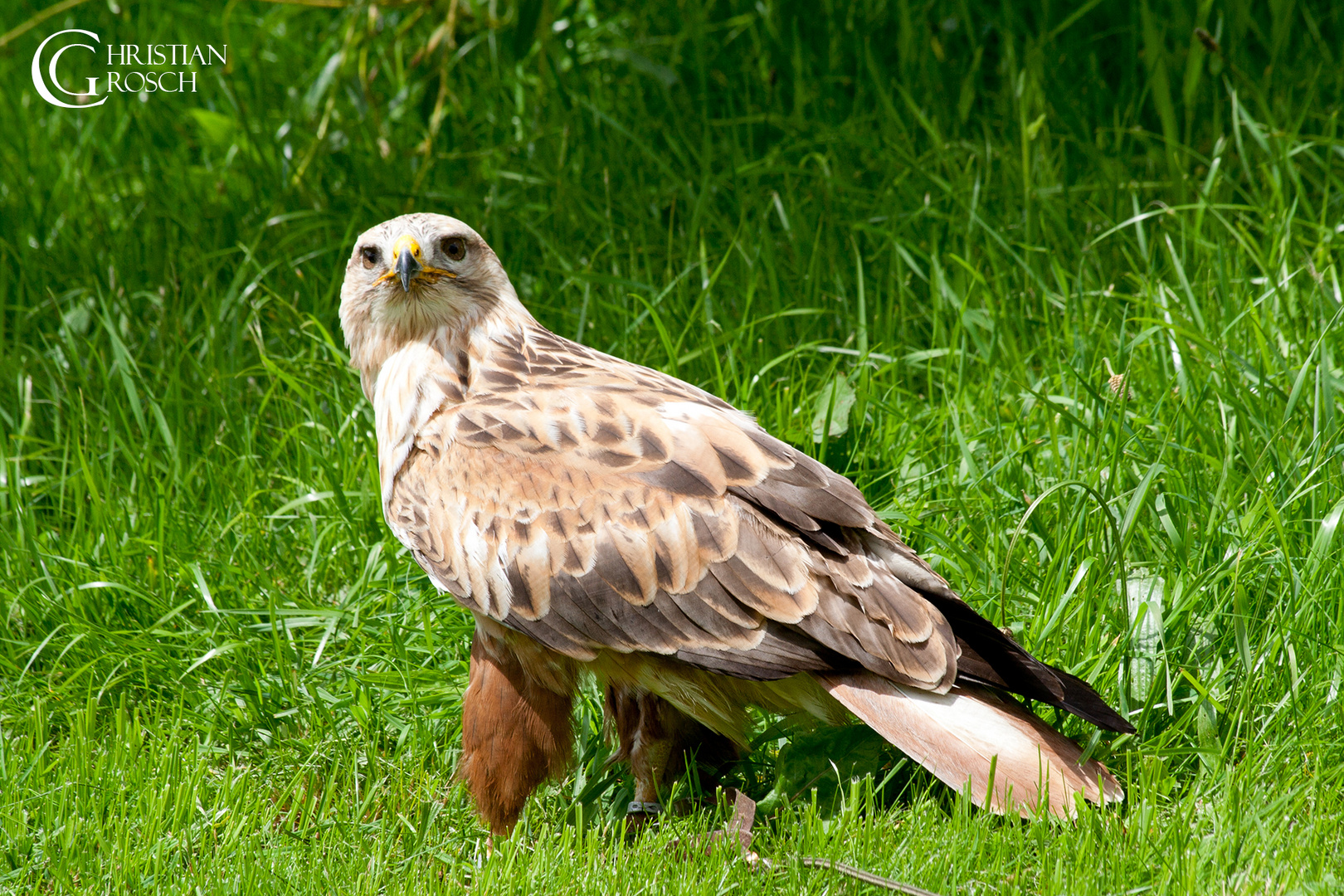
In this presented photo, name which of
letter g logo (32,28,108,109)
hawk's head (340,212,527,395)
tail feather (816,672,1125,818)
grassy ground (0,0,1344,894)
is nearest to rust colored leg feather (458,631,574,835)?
grassy ground (0,0,1344,894)

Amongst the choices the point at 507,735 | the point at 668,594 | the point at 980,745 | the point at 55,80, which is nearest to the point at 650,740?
the point at 507,735

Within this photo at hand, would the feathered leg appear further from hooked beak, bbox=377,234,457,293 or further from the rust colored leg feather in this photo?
hooked beak, bbox=377,234,457,293

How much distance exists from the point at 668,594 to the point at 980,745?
0.82 metres

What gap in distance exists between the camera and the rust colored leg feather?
3.57 m

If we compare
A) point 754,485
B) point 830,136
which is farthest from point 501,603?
point 830,136

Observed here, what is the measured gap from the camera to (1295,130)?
540cm

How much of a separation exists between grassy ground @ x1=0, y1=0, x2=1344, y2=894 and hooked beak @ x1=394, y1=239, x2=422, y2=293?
3.20ft

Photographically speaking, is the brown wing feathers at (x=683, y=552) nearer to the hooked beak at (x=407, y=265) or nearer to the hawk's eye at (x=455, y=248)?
the hooked beak at (x=407, y=265)

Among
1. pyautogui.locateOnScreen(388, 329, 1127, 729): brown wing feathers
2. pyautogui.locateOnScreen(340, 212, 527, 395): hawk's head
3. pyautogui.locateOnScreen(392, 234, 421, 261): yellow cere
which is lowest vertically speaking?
pyautogui.locateOnScreen(388, 329, 1127, 729): brown wing feathers

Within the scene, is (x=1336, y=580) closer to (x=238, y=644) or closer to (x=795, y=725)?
(x=795, y=725)

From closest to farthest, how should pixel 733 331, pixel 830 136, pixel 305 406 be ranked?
pixel 733 331, pixel 305 406, pixel 830 136

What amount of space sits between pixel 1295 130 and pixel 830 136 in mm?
1857

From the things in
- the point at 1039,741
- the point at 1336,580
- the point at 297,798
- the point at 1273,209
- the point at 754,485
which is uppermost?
the point at 1273,209

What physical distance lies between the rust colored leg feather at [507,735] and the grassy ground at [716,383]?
16 cm
